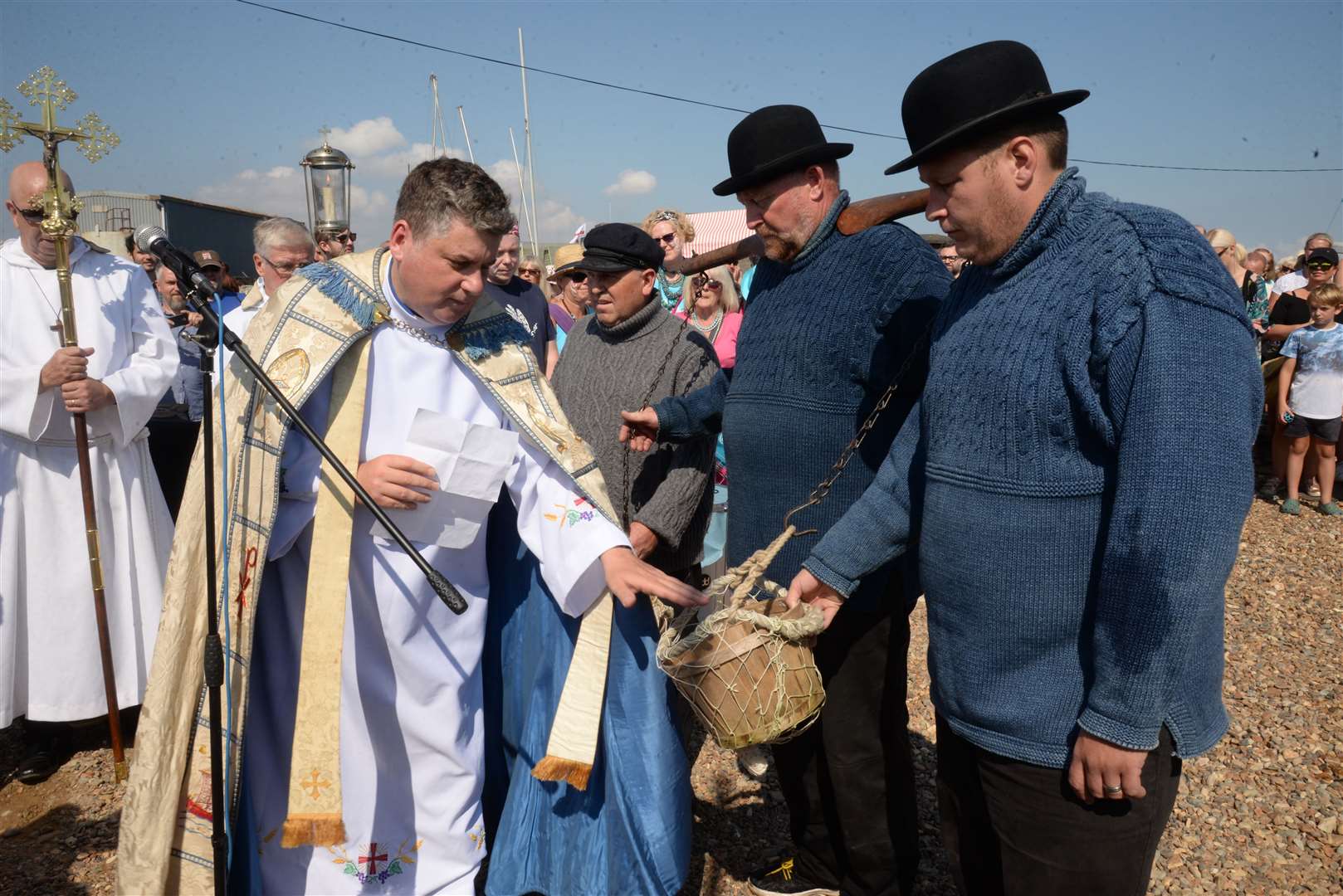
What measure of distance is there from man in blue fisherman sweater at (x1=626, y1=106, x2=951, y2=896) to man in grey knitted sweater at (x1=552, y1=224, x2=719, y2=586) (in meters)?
0.63

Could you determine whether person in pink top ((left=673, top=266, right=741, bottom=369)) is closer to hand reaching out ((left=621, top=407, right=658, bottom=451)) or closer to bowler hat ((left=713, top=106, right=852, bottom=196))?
hand reaching out ((left=621, top=407, right=658, bottom=451))

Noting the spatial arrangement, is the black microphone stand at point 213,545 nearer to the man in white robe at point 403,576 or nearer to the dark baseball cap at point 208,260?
the man in white robe at point 403,576

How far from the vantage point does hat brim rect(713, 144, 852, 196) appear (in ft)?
8.77

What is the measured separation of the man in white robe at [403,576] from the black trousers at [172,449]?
3031mm

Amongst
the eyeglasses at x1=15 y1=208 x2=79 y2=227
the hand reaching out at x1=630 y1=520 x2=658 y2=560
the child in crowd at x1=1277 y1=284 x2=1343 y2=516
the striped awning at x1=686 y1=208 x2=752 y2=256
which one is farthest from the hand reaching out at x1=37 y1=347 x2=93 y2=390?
the striped awning at x1=686 y1=208 x2=752 y2=256

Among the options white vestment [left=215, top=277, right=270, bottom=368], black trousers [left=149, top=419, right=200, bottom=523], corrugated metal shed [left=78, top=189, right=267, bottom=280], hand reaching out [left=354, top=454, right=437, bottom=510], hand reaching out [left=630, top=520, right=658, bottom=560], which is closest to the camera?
hand reaching out [left=354, top=454, right=437, bottom=510]

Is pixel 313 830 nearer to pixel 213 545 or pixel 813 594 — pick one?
pixel 213 545

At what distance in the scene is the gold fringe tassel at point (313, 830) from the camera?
2.48m

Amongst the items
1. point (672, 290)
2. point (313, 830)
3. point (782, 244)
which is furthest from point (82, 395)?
point (672, 290)

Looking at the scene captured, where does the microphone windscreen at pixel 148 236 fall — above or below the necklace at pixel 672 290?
below

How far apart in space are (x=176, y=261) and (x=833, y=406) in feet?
5.77

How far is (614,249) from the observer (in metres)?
3.57

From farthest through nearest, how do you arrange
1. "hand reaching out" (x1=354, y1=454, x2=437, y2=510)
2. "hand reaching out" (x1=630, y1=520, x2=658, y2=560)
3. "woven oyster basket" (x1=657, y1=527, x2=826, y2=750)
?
"hand reaching out" (x1=630, y1=520, x2=658, y2=560)
"hand reaching out" (x1=354, y1=454, x2=437, y2=510)
"woven oyster basket" (x1=657, y1=527, x2=826, y2=750)

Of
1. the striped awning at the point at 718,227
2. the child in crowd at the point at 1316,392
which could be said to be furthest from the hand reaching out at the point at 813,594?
the striped awning at the point at 718,227
